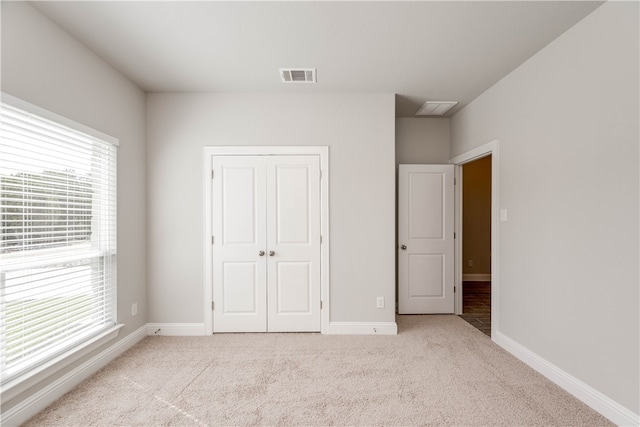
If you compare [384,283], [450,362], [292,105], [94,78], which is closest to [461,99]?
[292,105]

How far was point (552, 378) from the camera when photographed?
231cm

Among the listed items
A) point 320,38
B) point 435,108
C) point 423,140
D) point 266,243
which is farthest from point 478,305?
point 320,38

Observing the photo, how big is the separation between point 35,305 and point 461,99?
4408 mm

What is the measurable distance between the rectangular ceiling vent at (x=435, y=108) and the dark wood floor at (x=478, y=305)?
8.86ft

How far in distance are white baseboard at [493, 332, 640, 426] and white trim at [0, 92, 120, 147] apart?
165 inches

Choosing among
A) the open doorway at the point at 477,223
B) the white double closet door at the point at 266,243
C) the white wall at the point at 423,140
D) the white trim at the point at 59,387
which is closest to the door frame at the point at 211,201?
the white double closet door at the point at 266,243

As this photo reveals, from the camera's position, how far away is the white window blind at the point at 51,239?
183 cm

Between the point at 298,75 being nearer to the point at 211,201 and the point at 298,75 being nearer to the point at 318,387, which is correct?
the point at 211,201

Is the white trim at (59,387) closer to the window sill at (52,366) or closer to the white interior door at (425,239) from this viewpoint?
the window sill at (52,366)

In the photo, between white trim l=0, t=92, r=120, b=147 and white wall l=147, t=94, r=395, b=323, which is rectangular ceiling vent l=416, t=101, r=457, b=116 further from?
white trim l=0, t=92, r=120, b=147

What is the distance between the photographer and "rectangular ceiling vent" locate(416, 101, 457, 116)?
355cm

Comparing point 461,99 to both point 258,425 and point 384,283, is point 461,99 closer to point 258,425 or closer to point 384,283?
point 384,283

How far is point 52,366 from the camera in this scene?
6.77 feet

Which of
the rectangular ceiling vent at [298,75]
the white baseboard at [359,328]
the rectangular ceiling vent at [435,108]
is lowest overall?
the white baseboard at [359,328]
